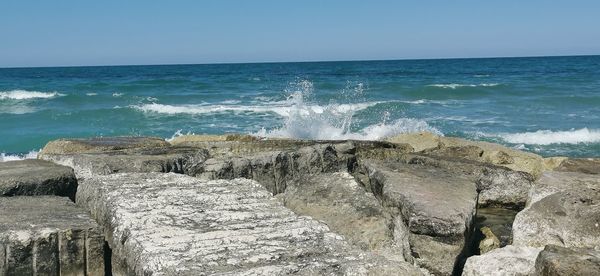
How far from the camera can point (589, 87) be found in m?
26.4

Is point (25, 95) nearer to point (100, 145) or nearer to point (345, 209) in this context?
point (100, 145)

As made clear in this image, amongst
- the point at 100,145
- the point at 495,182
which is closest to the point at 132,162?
the point at 100,145

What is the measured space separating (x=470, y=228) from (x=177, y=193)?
4.97 feet

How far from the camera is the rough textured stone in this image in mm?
4211

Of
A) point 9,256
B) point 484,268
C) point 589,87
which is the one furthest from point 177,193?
point 589,87

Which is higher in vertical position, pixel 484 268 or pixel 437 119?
pixel 484 268

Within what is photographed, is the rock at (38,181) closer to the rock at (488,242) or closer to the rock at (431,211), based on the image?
the rock at (431,211)

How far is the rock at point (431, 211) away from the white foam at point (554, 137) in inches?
416

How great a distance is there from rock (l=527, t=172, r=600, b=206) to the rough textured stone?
2.08 m

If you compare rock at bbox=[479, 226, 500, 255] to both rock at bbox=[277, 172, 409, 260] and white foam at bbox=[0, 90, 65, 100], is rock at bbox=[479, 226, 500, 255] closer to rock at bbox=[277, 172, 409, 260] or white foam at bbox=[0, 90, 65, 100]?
rock at bbox=[277, 172, 409, 260]

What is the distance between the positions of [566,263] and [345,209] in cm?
111

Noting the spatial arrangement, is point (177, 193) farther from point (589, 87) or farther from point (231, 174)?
point (589, 87)

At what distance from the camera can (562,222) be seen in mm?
3709

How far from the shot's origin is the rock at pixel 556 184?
164 inches
